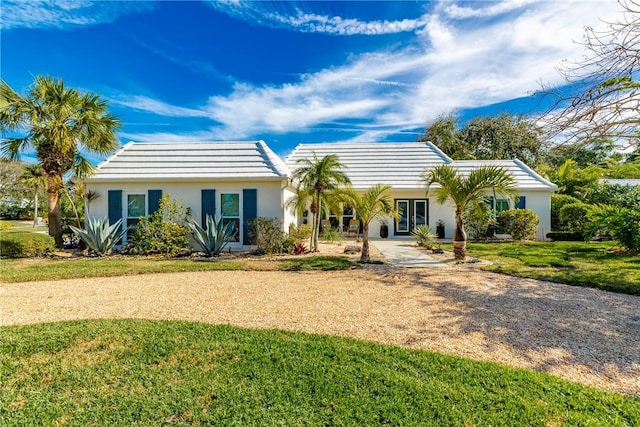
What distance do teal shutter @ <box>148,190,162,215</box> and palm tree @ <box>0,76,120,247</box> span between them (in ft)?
8.30

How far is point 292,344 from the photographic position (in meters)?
4.02

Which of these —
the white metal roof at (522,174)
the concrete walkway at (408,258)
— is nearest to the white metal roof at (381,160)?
the white metal roof at (522,174)

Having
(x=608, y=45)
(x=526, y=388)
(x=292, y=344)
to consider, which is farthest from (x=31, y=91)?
(x=608, y=45)

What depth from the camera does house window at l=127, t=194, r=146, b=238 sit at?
1299cm

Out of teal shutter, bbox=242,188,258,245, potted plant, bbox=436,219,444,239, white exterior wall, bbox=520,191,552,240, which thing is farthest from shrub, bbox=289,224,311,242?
white exterior wall, bbox=520,191,552,240

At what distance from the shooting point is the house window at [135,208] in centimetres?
1299

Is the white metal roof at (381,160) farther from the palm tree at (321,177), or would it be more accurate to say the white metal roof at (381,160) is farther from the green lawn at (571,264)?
the green lawn at (571,264)

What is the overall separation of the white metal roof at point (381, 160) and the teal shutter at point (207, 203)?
22.5 feet

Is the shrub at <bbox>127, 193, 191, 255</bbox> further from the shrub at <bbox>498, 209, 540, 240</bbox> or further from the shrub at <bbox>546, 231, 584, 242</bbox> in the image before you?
the shrub at <bbox>546, 231, 584, 242</bbox>

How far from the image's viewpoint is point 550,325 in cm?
484

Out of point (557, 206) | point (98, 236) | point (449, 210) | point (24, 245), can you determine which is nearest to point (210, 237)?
point (98, 236)

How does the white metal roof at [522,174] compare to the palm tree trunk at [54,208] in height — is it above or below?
above

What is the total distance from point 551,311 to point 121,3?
1306cm

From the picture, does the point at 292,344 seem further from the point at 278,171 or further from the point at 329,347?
the point at 278,171
